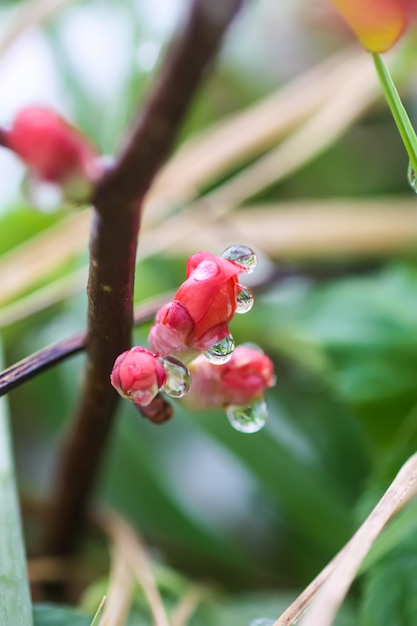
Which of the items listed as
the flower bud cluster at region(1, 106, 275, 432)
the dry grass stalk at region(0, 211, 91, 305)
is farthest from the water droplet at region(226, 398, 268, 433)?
the dry grass stalk at region(0, 211, 91, 305)

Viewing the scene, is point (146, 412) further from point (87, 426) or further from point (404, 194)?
point (404, 194)

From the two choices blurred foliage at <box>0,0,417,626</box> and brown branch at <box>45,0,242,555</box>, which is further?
blurred foliage at <box>0,0,417,626</box>

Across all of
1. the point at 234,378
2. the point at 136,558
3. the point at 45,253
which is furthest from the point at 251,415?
the point at 45,253

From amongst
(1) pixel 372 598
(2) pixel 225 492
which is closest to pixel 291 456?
(2) pixel 225 492

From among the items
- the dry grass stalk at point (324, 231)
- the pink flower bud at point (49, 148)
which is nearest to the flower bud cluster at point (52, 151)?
the pink flower bud at point (49, 148)

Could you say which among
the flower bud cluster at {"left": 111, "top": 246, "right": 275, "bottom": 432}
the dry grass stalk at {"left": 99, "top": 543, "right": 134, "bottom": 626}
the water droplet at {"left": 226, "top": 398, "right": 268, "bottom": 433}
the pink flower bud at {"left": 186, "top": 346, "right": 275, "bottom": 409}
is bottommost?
the dry grass stalk at {"left": 99, "top": 543, "right": 134, "bottom": 626}

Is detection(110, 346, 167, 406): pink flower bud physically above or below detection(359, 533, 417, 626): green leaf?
above

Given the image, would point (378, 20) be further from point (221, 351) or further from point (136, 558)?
point (136, 558)

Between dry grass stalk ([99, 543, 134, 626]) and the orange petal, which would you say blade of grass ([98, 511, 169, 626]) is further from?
the orange petal
